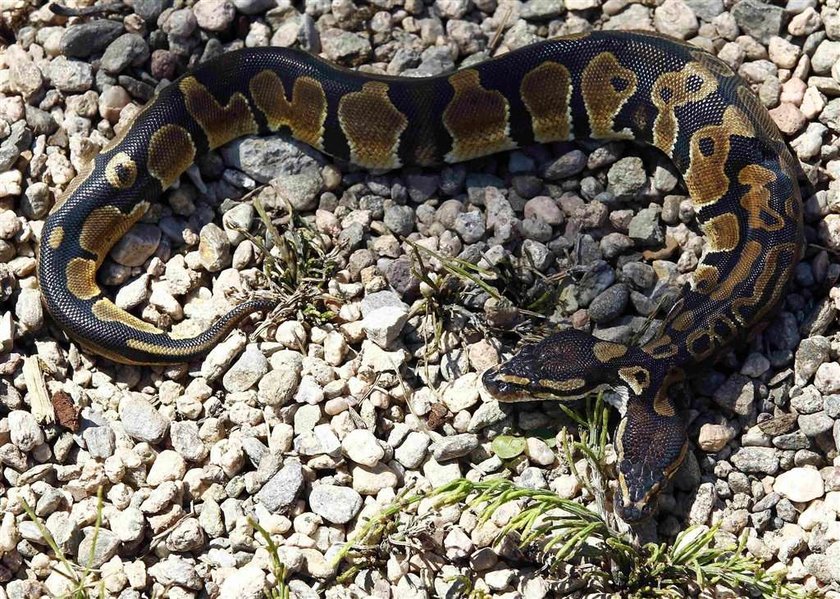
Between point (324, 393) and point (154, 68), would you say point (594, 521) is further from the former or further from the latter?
point (154, 68)

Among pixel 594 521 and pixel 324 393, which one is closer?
pixel 594 521

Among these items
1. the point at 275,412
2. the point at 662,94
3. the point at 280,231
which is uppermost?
the point at 662,94

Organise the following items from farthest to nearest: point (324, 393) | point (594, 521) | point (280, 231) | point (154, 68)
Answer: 1. point (154, 68)
2. point (280, 231)
3. point (324, 393)
4. point (594, 521)

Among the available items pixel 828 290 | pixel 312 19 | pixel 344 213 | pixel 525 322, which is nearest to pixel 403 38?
pixel 312 19

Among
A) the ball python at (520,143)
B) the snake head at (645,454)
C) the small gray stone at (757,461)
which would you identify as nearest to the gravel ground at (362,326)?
the small gray stone at (757,461)

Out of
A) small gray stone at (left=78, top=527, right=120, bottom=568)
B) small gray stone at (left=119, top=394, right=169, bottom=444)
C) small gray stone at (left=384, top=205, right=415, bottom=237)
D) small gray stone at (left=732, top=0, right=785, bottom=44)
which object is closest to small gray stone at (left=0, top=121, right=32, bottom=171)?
small gray stone at (left=119, top=394, right=169, bottom=444)

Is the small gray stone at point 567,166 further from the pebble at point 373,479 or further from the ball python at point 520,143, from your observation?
the pebble at point 373,479

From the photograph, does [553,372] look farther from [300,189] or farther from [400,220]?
[300,189]
